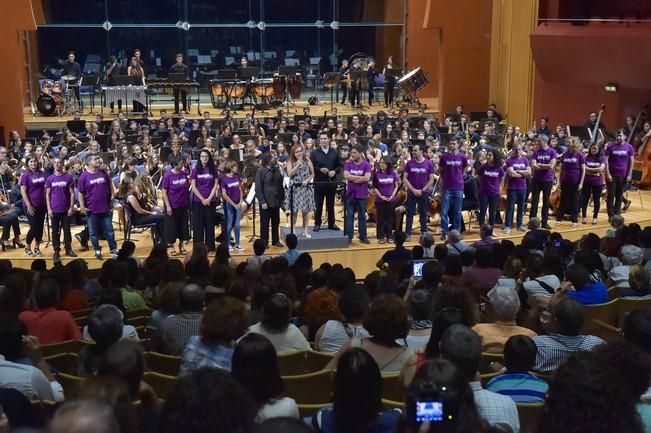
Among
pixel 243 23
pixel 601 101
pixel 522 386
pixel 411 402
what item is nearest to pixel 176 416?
pixel 411 402

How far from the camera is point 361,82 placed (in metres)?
24.7

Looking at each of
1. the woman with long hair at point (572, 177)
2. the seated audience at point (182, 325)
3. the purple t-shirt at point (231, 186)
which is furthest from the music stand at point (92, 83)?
the seated audience at point (182, 325)

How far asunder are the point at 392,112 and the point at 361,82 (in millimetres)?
1793

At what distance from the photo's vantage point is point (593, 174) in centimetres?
1410

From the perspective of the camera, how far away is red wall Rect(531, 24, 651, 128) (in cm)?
1894

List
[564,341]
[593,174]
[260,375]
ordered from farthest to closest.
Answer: [593,174]
[564,341]
[260,375]

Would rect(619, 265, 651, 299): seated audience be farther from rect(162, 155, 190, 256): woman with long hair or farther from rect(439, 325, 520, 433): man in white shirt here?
rect(162, 155, 190, 256): woman with long hair

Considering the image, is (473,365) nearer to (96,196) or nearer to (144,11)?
(96,196)

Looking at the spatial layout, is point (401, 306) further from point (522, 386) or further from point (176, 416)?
point (176, 416)

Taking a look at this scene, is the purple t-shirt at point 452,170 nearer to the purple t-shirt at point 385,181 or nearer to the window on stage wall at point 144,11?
the purple t-shirt at point 385,181

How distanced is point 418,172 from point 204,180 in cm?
316

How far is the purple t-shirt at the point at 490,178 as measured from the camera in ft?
43.8

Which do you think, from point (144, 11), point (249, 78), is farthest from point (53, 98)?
point (144, 11)

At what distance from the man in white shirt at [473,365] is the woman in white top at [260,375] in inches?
33.4
